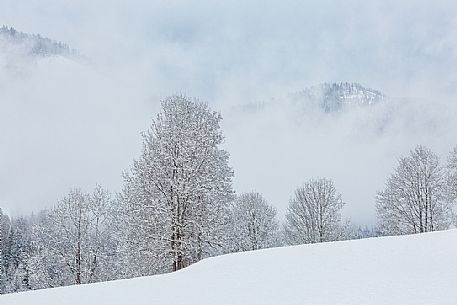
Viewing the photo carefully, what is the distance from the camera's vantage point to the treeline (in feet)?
72.6

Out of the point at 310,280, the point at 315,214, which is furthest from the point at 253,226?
the point at 310,280

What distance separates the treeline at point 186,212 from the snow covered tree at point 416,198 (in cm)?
8

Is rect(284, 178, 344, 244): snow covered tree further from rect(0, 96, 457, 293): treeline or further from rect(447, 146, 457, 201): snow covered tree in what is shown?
rect(447, 146, 457, 201): snow covered tree

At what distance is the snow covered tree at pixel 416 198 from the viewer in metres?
32.7

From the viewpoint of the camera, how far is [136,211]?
72.9 ft

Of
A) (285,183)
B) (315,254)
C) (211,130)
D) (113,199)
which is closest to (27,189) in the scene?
(285,183)

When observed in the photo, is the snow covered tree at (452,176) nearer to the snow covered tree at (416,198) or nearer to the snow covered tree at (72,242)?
the snow covered tree at (416,198)

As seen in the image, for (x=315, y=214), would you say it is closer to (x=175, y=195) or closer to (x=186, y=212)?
(x=186, y=212)

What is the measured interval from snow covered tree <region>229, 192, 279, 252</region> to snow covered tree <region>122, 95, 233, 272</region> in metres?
14.8

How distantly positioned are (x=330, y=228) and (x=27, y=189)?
5093 inches

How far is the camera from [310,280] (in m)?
14.6

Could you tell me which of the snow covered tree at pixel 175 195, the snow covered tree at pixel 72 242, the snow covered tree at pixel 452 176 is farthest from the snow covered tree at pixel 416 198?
the snow covered tree at pixel 72 242

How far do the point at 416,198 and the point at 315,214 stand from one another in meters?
9.63

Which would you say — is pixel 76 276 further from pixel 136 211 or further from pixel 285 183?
pixel 285 183
